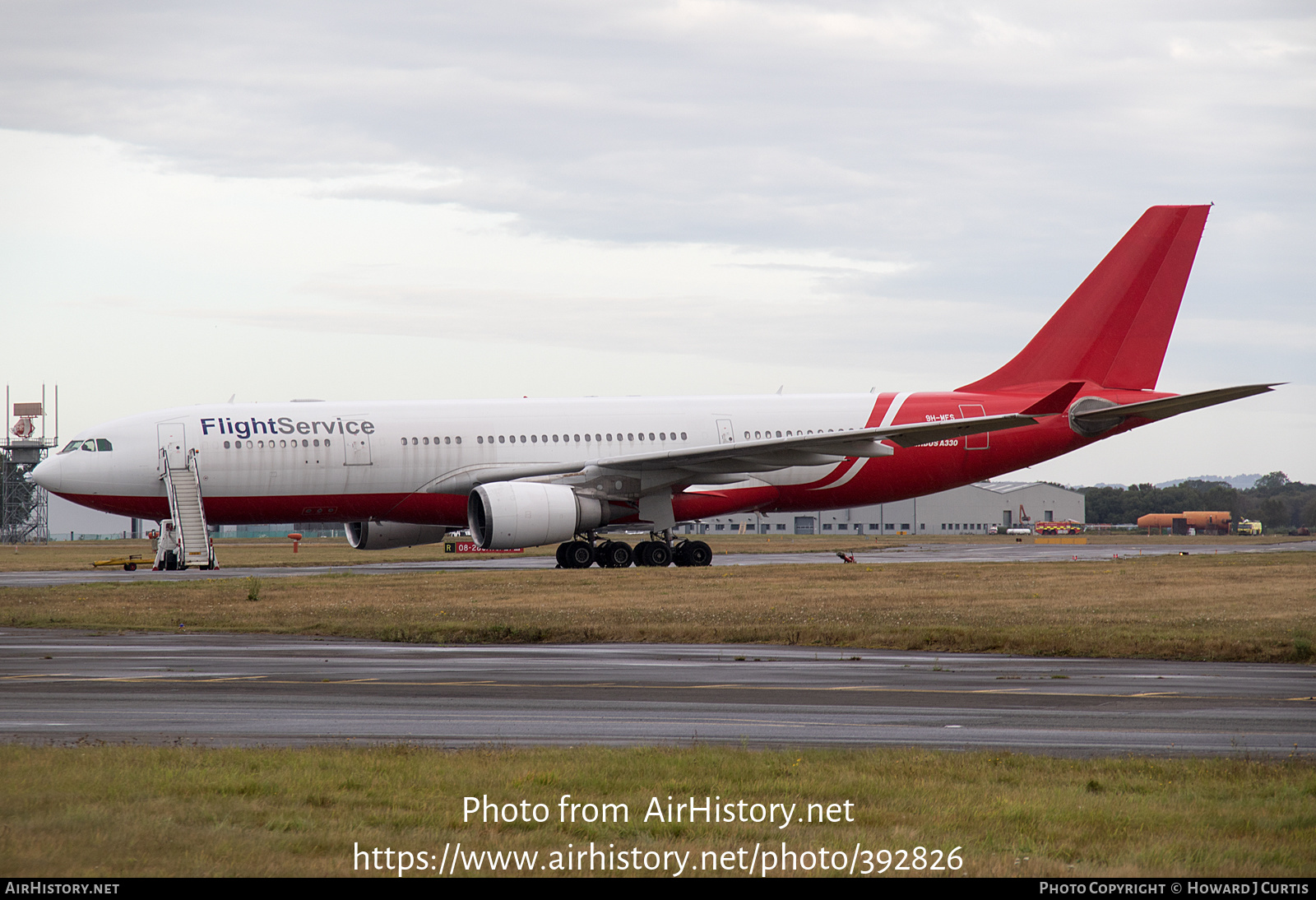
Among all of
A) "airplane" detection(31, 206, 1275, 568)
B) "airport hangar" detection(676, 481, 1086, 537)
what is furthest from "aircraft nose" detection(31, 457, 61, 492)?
"airport hangar" detection(676, 481, 1086, 537)

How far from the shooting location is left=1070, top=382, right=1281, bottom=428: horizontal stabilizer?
3014 cm

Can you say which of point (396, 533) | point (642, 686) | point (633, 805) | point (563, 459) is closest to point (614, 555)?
point (563, 459)

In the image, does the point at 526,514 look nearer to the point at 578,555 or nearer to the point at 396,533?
the point at 578,555

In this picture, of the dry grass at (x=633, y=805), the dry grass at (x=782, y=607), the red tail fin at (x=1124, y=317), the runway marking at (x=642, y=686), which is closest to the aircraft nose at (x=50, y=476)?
the dry grass at (x=782, y=607)

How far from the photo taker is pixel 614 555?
1243 inches

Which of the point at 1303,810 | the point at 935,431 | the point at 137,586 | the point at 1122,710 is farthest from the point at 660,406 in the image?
the point at 1303,810

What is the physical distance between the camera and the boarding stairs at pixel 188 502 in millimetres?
31375

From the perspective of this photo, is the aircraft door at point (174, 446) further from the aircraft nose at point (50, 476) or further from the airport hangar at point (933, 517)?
the airport hangar at point (933, 517)

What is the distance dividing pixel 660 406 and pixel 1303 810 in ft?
89.0

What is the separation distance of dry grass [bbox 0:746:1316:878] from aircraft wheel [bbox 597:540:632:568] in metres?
22.9

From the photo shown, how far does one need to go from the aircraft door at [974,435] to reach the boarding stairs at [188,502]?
1824 centimetres

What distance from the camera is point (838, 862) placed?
6.00m

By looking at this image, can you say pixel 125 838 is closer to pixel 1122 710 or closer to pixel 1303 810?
pixel 1303 810

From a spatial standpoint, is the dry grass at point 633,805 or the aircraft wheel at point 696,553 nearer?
the dry grass at point 633,805
